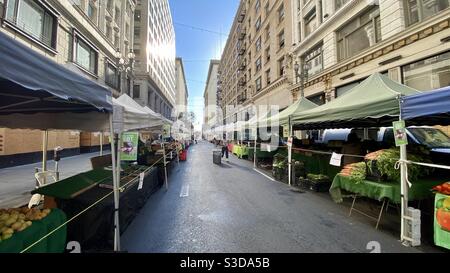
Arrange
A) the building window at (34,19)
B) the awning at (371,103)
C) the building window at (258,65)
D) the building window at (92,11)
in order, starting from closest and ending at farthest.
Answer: the awning at (371,103) → the building window at (34,19) → the building window at (92,11) → the building window at (258,65)

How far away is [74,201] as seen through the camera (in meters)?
3.68

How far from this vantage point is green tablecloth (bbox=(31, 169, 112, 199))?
375 cm

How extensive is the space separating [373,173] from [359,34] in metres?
13.7

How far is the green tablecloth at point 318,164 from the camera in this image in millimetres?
7691

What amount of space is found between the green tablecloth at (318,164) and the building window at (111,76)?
79.4 ft

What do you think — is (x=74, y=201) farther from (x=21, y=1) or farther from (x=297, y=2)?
(x=297, y=2)

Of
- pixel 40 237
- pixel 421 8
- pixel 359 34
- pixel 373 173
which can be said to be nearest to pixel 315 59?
pixel 359 34

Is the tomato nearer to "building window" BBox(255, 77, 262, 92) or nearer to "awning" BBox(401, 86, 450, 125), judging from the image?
"awning" BBox(401, 86, 450, 125)

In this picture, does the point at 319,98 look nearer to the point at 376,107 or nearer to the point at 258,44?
the point at 376,107

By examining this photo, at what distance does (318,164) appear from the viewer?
8.42 m

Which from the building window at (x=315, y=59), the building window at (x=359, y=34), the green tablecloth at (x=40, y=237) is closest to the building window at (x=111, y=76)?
the building window at (x=315, y=59)

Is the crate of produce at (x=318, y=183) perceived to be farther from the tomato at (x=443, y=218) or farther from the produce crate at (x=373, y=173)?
the tomato at (x=443, y=218)
